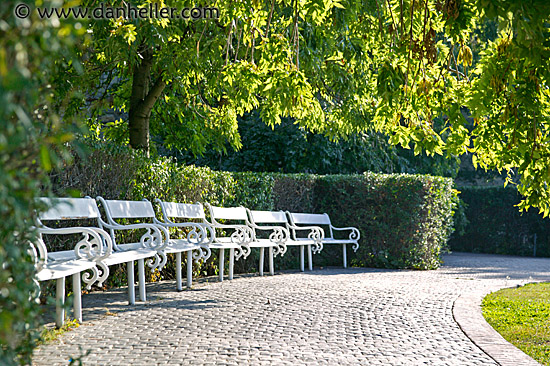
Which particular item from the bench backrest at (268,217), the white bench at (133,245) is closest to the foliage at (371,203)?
the bench backrest at (268,217)

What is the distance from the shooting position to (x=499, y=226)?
62.7 feet

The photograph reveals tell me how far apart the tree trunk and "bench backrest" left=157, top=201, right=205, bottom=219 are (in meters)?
1.82

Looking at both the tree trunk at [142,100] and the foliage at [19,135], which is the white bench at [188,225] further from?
the foliage at [19,135]

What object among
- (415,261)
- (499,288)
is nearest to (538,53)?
(499,288)

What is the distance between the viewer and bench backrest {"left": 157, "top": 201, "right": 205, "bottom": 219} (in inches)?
330

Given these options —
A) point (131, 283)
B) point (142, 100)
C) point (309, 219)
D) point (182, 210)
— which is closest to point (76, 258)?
point (131, 283)

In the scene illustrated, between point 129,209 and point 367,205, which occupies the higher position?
point 129,209

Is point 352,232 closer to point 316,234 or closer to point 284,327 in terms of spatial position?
point 316,234

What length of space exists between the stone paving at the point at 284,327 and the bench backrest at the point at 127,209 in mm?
1020

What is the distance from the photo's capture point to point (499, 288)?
9602 mm

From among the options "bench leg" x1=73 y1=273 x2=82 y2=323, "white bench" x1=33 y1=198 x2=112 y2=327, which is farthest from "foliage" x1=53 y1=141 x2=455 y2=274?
"bench leg" x1=73 y1=273 x2=82 y2=323

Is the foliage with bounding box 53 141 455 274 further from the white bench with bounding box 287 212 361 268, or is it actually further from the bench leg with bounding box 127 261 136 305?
the bench leg with bounding box 127 261 136 305

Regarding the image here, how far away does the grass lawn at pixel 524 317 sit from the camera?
18.1ft

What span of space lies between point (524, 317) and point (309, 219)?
5726 millimetres
